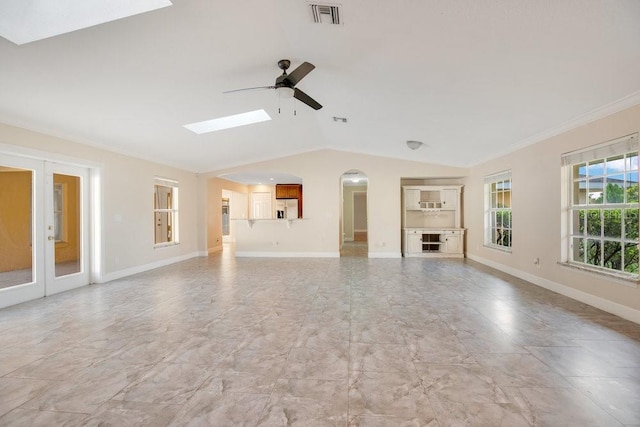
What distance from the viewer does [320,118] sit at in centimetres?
568

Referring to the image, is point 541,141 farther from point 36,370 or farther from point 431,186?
point 36,370

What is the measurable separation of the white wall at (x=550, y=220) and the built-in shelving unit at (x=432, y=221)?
4.65 ft

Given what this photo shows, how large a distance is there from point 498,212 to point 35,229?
8.13 m

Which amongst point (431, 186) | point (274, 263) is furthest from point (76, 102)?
point (431, 186)

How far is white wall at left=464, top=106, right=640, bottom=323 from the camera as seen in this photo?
3.23 meters

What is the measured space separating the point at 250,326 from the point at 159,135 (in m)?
3.97

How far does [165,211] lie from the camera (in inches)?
280

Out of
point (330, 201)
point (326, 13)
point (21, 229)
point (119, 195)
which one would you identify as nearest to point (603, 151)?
point (326, 13)

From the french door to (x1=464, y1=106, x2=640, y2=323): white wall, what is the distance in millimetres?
7330

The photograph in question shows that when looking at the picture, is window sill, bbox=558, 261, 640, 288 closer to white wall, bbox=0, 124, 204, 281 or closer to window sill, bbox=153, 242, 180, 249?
white wall, bbox=0, 124, 204, 281

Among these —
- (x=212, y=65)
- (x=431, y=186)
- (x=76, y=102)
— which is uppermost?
(x=212, y=65)

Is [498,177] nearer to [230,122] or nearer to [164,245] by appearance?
[230,122]

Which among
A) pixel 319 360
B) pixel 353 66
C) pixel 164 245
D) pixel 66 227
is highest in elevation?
pixel 353 66

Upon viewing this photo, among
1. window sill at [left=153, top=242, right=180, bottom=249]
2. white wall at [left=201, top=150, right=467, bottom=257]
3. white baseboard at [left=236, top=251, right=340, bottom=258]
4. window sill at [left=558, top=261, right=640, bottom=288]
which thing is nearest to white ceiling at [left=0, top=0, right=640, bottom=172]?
window sill at [left=558, top=261, right=640, bottom=288]
